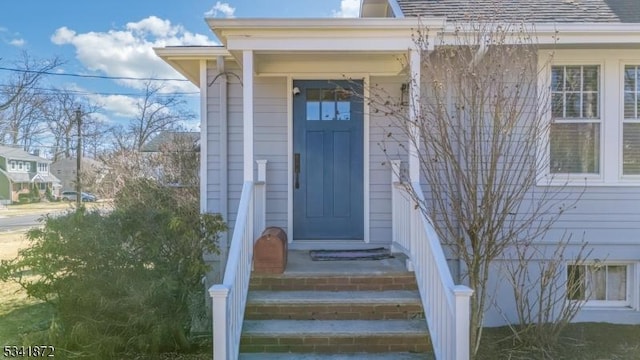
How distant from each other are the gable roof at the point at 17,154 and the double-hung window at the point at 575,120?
78.0ft

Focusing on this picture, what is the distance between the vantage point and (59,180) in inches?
1008

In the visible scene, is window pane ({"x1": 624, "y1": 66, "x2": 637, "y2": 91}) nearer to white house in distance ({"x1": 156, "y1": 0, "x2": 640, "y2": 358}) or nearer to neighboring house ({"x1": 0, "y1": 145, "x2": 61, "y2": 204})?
white house in distance ({"x1": 156, "y1": 0, "x2": 640, "y2": 358})

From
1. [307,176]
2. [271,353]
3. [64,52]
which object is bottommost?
[271,353]

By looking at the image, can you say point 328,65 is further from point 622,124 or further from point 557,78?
point 622,124

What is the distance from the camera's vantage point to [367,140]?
17.1 ft

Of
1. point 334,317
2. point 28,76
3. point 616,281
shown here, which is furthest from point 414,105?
point 28,76

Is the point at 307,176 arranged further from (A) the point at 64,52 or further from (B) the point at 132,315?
(A) the point at 64,52

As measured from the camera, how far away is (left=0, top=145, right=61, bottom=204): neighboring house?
22.1 m

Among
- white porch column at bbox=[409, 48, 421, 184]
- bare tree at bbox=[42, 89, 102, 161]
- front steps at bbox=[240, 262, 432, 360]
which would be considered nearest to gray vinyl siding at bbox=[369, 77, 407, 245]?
white porch column at bbox=[409, 48, 421, 184]

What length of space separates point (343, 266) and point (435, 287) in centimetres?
119

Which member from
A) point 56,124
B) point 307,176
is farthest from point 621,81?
point 56,124

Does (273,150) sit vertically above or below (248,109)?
below

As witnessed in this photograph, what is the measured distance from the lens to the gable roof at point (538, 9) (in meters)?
5.25

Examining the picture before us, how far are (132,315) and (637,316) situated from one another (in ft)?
18.4
